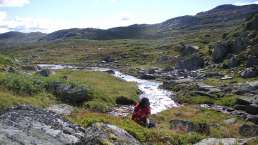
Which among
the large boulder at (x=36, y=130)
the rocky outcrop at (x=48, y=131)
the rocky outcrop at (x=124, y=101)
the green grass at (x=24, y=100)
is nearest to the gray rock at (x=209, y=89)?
the rocky outcrop at (x=124, y=101)

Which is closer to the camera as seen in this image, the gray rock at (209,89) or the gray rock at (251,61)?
the gray rock at (209,89)

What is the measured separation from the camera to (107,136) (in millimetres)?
17125

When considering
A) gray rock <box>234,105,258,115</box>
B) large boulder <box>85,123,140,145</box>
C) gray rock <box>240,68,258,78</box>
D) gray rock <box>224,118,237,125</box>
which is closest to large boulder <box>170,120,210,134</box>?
large boulder <box>85,123,140,145</box>

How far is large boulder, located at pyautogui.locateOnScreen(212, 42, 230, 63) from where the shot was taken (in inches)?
4124

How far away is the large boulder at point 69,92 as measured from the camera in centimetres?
4300

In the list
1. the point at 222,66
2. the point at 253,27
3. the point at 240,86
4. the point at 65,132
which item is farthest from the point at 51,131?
the point at 253,27

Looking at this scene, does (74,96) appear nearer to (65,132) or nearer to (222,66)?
(65,132)

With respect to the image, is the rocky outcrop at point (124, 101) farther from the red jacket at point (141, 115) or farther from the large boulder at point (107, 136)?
the large boulder at point (107, 136)

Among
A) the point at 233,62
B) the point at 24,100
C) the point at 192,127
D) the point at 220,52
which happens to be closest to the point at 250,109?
the point at 192,127

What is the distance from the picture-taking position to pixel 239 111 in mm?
49844

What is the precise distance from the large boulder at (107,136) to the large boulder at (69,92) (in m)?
24.4

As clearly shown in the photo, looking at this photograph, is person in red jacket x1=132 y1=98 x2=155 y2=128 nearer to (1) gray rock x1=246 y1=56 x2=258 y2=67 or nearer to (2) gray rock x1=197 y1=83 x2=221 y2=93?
(2) gray rock x1=197 y1=83 x2=221 y2=93

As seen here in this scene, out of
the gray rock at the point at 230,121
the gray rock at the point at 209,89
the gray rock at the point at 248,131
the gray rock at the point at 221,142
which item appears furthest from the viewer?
the gray rock at the point at 209,89

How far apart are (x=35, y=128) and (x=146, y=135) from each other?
560 centimetres
